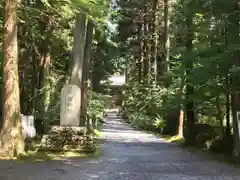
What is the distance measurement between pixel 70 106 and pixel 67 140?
1.37 meters

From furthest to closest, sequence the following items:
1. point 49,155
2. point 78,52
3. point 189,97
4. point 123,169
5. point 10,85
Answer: point 189,97 < point 78,52 < point 49,155 < point 10,85 < point 123,169

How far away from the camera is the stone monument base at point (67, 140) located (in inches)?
584

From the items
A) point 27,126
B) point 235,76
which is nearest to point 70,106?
point 27,126

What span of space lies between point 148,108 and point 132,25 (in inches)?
425

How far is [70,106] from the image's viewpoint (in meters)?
15.6

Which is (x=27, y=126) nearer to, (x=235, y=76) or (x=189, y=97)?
(x=189, y=97)

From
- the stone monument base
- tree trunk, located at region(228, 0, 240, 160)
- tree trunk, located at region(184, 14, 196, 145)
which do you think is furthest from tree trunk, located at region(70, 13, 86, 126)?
tree trunk, located at region(228, 0, 240, 160)

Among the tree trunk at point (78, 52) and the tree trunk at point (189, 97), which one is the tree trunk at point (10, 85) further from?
the tree trunk at point (189, 97)

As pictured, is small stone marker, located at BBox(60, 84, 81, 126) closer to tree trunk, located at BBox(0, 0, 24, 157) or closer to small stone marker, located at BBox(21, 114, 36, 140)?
small stone marker, located at BBox(21, 114, 36, 140)

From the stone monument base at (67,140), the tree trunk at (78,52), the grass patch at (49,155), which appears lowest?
the grass patch at (49,155)

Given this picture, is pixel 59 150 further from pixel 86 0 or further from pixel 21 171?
pixel 86 0

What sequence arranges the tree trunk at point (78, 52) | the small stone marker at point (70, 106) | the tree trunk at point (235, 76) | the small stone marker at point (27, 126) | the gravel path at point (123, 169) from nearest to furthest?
the gravel path at point (123, 169)
the tree trunk at point (235, 76)
the small stone marker at point (70, 106)
the small stone marker at point (27, 126)
the tree trunk at point (78, 52)

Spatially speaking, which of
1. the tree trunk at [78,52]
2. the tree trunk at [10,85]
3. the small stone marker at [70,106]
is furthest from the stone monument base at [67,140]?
the tree trunk at [78,52]

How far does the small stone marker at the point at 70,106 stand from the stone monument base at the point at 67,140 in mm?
511
